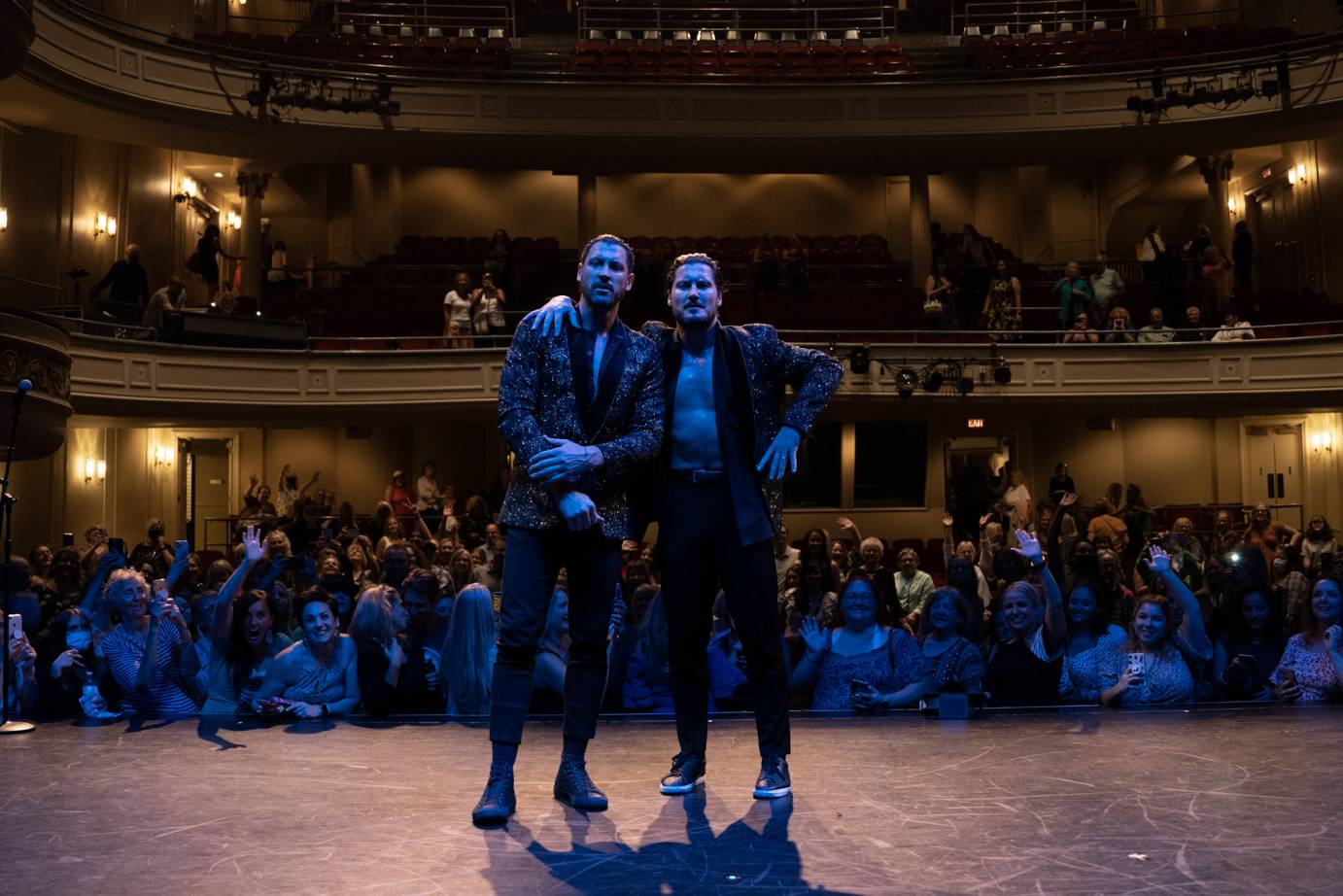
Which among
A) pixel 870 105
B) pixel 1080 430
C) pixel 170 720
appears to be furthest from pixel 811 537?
pixel 1080 430

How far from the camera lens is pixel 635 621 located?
225 inches

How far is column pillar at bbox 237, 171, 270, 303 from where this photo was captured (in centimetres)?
1686

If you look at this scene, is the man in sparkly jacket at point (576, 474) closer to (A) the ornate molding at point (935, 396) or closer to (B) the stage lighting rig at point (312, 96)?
(A) the ornate molding at point (935, 396)

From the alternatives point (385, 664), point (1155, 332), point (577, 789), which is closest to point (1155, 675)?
point (577, 789)

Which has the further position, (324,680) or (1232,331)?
(1232,331)

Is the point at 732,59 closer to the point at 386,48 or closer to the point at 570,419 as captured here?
the point at 386,48

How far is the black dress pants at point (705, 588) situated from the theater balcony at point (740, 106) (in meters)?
12.5

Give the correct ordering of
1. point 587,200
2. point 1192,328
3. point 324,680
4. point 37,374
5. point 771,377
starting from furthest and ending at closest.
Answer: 1. point 587,200
2. point 1192,328
3. point 37,374
4. point 324,680
5. point 771,377

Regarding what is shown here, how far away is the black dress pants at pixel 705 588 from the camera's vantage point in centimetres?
325

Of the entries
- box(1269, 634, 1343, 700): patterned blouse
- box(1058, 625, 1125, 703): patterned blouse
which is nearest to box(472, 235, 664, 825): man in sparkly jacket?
box(1058, 625, 1125, 703): patterned blouse

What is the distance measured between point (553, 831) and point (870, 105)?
48.9ft

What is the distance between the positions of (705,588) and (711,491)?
0.26m

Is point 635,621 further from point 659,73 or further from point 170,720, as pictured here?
point 659,73

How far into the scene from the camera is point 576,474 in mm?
2979
